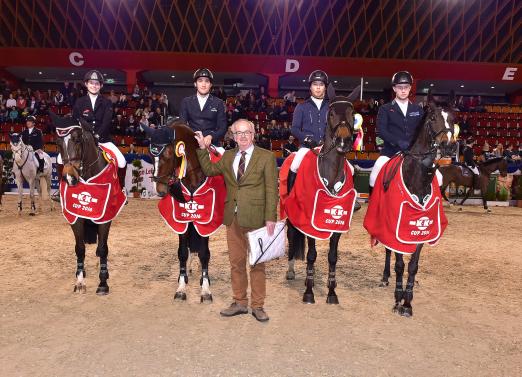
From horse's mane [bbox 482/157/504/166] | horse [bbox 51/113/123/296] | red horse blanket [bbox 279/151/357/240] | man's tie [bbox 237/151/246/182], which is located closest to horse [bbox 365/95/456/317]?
red horse blanket [bbox 279/151/357/240]

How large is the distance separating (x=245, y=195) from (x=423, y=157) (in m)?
1.88

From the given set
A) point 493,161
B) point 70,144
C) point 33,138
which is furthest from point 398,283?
point 493,161

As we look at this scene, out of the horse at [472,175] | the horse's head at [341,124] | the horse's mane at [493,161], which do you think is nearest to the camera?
the horse's head at [341,124]

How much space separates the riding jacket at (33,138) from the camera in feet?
37.4

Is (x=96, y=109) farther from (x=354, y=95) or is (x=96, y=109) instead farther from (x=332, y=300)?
(x=332, y=300)

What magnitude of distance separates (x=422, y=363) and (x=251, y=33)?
1019 inches

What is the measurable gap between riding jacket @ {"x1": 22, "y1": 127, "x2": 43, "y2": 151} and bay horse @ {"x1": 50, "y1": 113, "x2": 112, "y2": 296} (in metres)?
6.84

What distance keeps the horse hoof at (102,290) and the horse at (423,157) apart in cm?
336

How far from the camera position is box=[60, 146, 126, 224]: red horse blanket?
17.0 ft

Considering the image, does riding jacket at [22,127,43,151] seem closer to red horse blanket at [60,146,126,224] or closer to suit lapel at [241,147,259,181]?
red horse blanket at [60,146,126,224]

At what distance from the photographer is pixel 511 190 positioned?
57.6ft

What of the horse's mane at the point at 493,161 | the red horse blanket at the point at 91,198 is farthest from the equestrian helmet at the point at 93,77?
the horse's mane at the point at 493,161

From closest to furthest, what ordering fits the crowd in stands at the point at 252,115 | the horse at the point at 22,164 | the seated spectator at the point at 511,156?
the horse at the point at 22,164, the seated spectator at the point at 511,156, the crowd in stands at the point at 252,115

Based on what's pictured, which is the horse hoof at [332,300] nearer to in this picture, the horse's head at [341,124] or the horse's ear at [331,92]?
the horse's head at [341,124]
